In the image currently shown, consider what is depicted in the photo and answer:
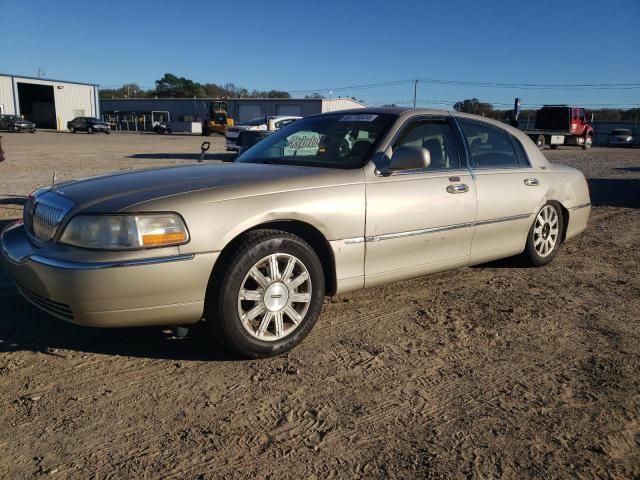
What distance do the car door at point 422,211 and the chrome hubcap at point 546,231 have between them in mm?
1168

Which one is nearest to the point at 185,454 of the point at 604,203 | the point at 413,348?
the point at 413,348

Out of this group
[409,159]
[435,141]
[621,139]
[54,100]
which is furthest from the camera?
[54,100]

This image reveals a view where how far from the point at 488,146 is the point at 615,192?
844cm

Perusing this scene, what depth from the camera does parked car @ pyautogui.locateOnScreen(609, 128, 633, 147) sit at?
131ft

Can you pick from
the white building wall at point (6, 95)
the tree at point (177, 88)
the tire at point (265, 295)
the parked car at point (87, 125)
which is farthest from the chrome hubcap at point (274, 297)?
the tree at point (177, 88)

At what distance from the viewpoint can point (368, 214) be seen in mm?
3553

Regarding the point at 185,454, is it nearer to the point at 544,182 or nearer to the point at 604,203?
the point at 544,182

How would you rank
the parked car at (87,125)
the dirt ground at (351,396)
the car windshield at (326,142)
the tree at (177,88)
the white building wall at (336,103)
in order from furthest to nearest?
the tree at (177,88) < the white building wall at (336,103) < the parked car at (87,125) < the car windshield at (326,142) < the dirt ground at (351,396)

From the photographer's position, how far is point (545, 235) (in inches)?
206

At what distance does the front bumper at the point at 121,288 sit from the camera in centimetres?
272

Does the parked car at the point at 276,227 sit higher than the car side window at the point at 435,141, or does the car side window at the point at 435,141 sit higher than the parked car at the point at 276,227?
the car side window at the point at 435,141

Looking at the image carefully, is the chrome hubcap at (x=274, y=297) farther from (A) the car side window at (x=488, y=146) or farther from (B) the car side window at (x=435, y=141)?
(A) the car side window at (x=488, y=146)

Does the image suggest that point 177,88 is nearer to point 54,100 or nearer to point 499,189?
point 54,100

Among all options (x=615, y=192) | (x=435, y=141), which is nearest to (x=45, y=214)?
(x=435, y=141)
